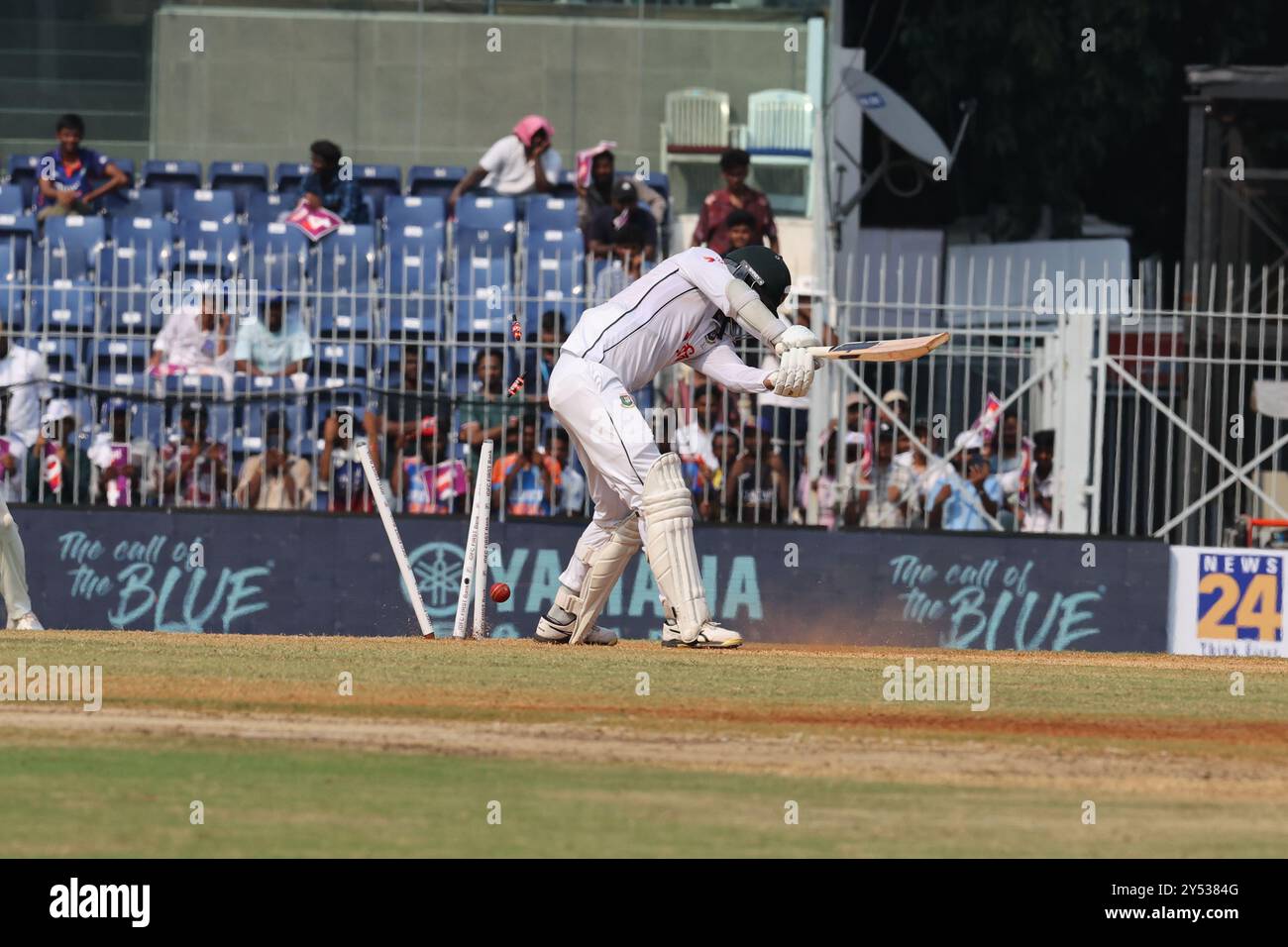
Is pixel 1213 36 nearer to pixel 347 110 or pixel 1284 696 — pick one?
pixel 347 110

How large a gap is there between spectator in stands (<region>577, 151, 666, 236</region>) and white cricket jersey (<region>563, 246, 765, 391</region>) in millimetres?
7030

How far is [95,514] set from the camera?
1695 centimetres

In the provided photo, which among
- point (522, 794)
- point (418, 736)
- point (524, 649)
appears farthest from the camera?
point (524, 649)

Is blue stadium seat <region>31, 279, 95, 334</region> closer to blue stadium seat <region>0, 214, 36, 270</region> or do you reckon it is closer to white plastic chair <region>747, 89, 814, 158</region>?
blue stadium seat <region>0, 214, 36, 270</region>

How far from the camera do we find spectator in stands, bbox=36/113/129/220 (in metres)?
21.0

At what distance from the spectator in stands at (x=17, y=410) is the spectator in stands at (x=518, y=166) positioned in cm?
513

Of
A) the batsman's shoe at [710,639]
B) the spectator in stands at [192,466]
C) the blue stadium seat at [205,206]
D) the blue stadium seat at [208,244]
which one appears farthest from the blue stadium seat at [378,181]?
the batsman's shoe at [710,639]

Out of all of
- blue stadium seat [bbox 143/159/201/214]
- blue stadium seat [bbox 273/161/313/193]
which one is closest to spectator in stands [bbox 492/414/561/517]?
blue stadium seat [bbox 273/161/313/193]

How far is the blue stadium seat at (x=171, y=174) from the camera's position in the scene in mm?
22131

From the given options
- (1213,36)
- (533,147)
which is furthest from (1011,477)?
(1213,36)

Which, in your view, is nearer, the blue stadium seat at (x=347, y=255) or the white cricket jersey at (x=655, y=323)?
the white cricket jersey at (x=655, y=323)

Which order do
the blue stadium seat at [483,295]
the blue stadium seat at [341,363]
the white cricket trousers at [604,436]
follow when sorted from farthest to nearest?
the blue stadium seat at [341,363]
the blue stadium seat at [483,295]
the white cricket trousers at [604,436]

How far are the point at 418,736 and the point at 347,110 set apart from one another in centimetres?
1527

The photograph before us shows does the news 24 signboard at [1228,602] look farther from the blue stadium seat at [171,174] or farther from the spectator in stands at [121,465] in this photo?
the blue stadium seat at [171,174]
